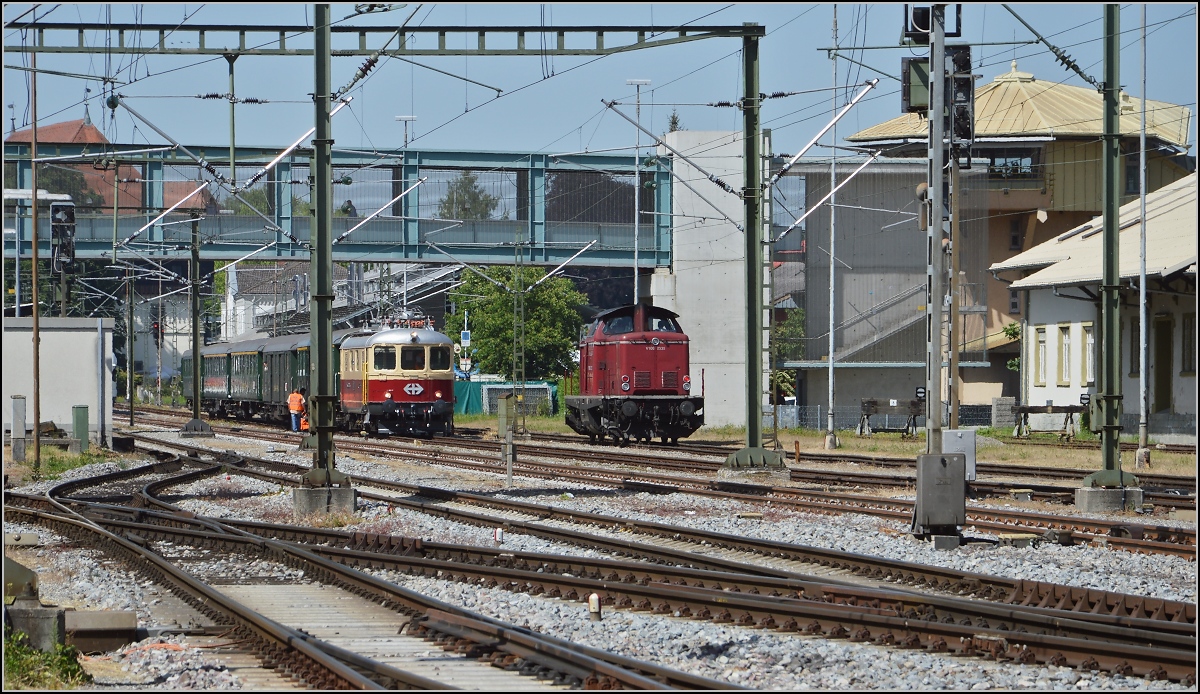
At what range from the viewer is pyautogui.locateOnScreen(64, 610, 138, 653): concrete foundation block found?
934 centimetres

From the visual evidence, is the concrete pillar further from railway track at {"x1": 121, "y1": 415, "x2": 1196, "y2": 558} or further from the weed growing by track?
the weed growing by track

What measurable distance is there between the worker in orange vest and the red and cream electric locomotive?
1.64m

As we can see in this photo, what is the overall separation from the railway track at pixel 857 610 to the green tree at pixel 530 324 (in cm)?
5866

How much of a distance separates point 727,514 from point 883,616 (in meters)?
8.17

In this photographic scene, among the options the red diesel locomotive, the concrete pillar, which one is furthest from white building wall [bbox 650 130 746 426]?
the concrete pillar

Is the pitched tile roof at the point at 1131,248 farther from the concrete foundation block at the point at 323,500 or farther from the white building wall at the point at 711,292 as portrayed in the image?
the concrete foundation block at the point at 323,500

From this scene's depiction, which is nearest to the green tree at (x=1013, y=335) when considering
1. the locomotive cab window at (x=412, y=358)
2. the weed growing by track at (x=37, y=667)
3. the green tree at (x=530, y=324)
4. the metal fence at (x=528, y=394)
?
the metal fence at (x=528, y=394)

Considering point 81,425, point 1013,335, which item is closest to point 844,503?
point 81,425

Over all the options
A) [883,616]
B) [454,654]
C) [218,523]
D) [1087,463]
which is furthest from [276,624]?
[1087,463]

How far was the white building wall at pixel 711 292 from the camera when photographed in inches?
1795

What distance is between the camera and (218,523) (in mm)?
16547

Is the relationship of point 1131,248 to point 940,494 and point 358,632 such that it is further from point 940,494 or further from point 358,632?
point 358,632

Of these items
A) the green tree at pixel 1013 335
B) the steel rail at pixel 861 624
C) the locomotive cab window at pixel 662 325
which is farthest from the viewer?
the green tree at pixel 1013 335

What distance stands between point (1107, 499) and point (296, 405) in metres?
27.1
